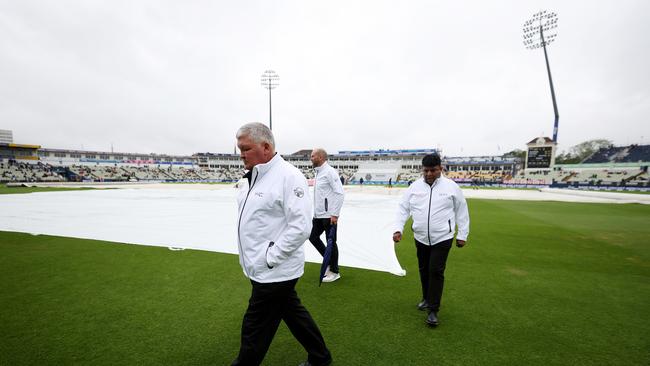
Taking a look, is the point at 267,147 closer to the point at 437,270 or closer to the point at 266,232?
the point at 266,232

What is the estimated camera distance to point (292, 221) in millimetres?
1962

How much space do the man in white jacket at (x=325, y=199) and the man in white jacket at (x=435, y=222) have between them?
1266mm

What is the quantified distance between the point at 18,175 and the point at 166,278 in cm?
6927

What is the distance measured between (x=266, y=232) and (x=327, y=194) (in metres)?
2.59

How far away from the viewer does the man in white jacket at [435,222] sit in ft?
10.9

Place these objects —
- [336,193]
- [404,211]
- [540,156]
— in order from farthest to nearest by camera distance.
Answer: [540,156] → [336,193] → [404,211]

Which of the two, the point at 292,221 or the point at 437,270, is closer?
the point at 292,221

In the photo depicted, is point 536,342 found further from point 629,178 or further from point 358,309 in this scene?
point 629,178

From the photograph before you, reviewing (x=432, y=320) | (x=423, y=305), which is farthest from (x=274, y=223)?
(x=423, y=305)

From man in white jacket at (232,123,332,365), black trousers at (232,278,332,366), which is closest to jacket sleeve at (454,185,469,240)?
man in white jacket at (232,123,332,365)

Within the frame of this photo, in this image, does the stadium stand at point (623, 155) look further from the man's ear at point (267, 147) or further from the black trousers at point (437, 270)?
the man's ear at point (267, 147)

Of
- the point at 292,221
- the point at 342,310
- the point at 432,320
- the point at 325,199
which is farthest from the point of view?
the point at 325,199

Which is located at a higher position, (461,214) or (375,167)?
(375,167)

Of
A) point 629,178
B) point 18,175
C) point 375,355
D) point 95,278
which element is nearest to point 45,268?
point 95,278
